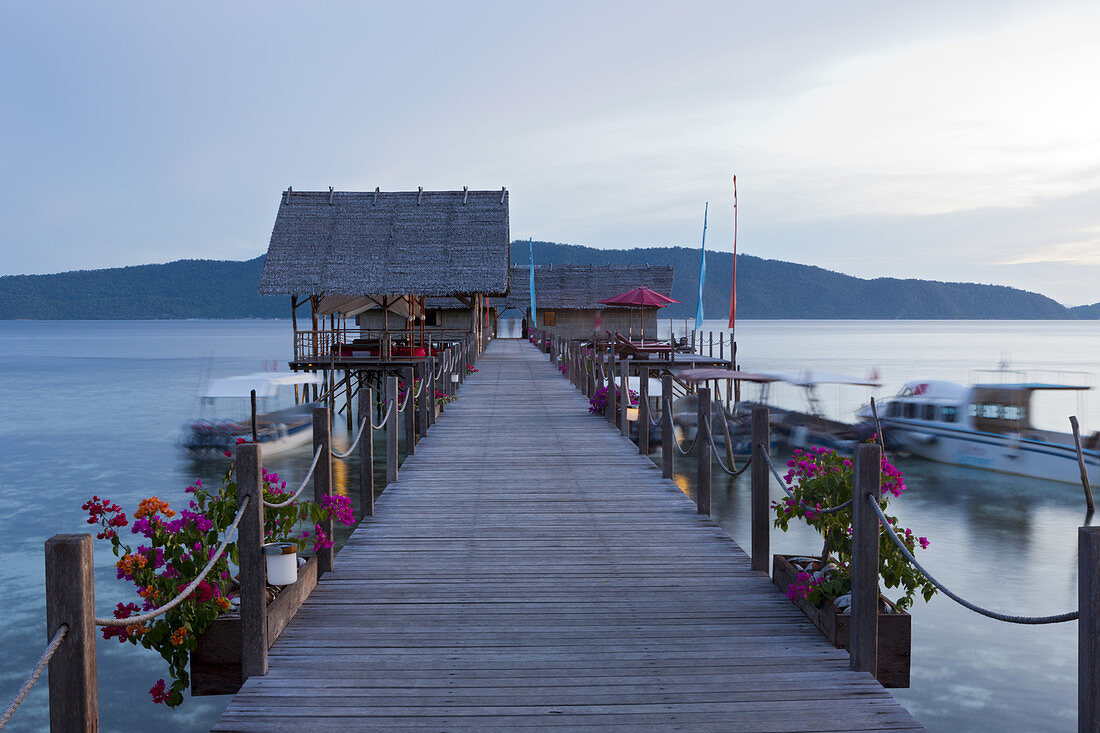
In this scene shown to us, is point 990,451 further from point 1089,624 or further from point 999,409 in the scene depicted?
point 1089,624

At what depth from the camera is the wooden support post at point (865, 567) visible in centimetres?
412

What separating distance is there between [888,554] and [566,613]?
1864 millimetres

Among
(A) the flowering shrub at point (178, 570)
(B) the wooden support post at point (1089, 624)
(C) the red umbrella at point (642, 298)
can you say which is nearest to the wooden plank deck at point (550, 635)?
(A) the flowering shrub at point (178, 570)

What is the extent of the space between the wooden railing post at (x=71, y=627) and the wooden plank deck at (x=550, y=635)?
87 centimetres

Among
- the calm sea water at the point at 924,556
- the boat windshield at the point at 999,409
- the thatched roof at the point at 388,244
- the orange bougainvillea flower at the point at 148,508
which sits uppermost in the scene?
the thatched roof at the point at 388,244

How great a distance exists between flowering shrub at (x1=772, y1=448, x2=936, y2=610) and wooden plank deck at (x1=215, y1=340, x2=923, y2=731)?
0.84ft

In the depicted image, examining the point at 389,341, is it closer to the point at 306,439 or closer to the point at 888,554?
the point at 306,439

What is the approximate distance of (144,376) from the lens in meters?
63.6

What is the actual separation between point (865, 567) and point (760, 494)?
1660 millimetres

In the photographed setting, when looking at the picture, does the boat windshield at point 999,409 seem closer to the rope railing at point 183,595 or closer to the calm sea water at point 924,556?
the calm sea water at point 924,556

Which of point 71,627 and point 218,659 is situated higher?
point 71,627

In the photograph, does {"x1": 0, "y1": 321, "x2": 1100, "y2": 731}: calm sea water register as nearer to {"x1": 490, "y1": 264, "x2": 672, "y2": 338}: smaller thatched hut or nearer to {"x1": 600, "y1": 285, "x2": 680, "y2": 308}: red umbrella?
{"x1": 600, "y1": 285, "x2": 680, "y2": 308}: red umbrella

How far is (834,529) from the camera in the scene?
15.5 ft

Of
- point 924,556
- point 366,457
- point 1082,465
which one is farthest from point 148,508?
point 1082,465
